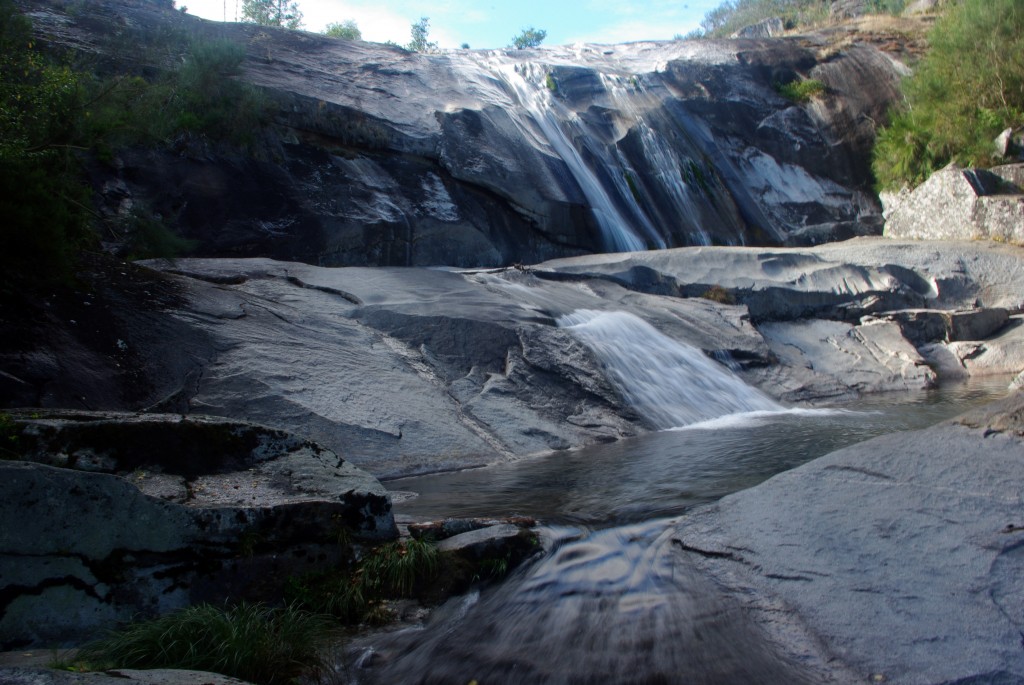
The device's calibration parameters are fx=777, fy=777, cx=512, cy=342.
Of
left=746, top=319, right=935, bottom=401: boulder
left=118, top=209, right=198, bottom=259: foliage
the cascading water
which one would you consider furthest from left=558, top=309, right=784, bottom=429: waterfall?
the cascading water

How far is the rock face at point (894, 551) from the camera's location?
2.86 meters

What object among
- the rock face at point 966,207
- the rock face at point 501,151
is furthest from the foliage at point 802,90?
the rock face at point 966,207

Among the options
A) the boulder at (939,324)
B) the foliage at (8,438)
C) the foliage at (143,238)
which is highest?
the foliage at (143,238)

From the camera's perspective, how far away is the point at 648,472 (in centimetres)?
615

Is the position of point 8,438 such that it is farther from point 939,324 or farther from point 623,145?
point 623,145

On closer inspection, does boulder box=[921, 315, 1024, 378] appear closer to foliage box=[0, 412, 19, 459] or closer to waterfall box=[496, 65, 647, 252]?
waterfall box=[496, 65, 647, 252]

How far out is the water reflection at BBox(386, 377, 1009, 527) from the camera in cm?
512

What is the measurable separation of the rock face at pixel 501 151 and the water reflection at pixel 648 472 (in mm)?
6058

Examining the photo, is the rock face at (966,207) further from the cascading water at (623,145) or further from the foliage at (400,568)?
the foliage at (400,568)

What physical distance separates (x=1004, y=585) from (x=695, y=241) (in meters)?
14.1

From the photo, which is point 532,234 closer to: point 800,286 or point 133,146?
point 800,286

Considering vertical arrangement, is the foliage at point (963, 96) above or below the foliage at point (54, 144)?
above

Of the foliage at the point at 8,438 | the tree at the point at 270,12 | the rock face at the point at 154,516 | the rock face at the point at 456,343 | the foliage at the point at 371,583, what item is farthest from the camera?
the tree at the point at 270,12

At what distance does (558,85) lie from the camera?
18.8 meters
